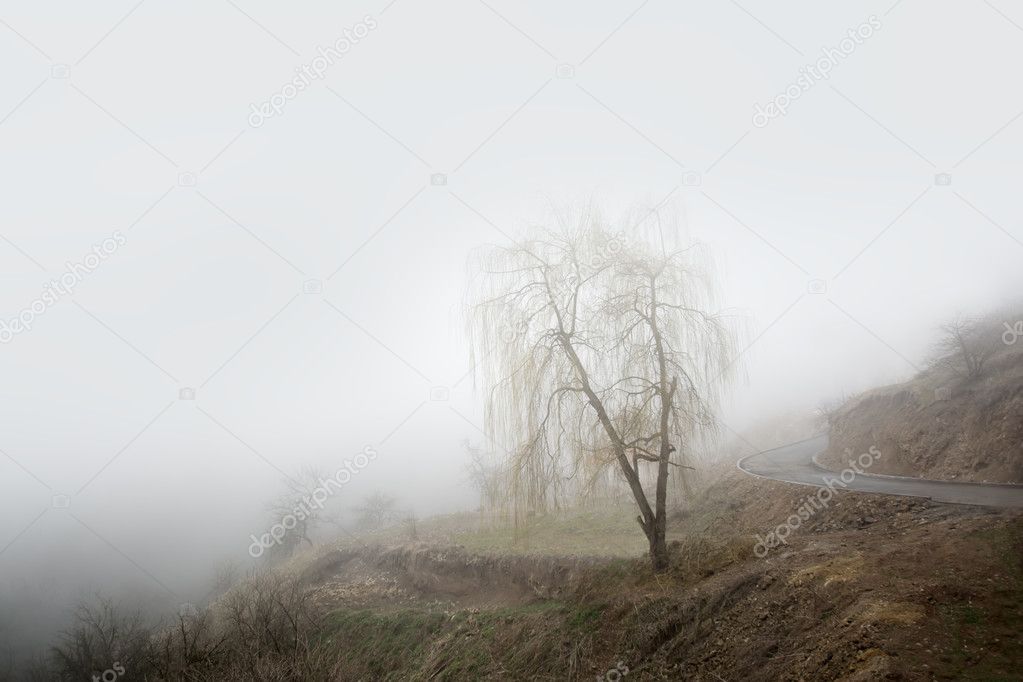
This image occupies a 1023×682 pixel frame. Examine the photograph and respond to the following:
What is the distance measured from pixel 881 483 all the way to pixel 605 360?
9870 millimetres

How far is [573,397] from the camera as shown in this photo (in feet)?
39.1

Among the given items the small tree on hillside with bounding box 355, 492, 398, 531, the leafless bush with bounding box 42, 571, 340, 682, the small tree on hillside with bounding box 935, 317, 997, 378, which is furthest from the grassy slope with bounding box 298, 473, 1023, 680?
the small tree on hillside with bounding box 355, 492, 398, 531

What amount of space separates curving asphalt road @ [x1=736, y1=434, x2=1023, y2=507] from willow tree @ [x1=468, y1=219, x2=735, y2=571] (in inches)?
218

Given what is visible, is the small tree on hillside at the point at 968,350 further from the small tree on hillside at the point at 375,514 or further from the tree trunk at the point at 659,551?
the small tree on hillside at the point at 375,514

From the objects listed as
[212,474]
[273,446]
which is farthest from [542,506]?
[212,474]

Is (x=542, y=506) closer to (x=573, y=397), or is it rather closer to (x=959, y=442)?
(x=573, y=397)

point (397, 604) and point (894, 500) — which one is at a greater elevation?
point (894, 500)

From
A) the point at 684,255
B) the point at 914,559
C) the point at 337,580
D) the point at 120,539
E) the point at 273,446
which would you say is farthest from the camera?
the point at 273,446

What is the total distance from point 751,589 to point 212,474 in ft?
438

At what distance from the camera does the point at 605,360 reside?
12.1 meters

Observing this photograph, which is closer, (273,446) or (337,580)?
(337,580)

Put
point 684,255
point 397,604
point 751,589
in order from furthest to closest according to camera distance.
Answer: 1. point 397,604
2. point 684,255
3. point 751,589

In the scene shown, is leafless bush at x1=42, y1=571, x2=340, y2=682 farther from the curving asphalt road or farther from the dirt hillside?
the dirt hillside

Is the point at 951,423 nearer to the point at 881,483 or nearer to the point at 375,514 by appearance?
the point at 881,483
